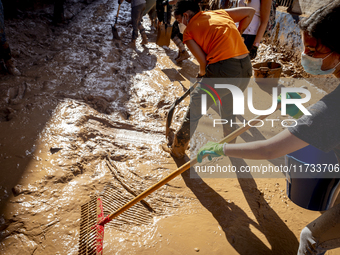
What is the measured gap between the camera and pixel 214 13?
232cm

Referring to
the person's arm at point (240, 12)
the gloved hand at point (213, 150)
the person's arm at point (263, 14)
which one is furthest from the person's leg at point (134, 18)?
the gloved hand at point (213, 150)

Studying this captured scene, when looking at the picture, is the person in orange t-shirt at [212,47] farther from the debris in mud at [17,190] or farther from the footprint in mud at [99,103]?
the debris in mud at [17,190]

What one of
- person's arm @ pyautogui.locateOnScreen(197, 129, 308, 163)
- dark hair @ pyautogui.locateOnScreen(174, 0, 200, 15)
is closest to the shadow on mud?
person's arm @ pyautogui.locateOnScreen(197, 129, 308, 163)

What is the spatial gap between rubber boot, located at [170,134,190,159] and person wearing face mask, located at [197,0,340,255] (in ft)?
3.91

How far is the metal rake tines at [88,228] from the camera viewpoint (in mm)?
1692

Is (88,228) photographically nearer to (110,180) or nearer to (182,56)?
(110,180)

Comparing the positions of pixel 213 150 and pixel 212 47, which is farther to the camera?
pixel 212 47

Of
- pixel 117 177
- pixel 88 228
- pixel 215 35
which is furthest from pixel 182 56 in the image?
pixel 88 228

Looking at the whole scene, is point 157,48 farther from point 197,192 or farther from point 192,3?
point 197,192

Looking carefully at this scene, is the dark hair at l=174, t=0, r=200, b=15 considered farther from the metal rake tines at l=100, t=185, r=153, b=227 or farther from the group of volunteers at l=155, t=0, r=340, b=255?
the metal rake tines at l=100, t=185, r=153, b=227

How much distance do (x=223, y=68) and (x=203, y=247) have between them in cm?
168

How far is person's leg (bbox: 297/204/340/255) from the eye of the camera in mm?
1187

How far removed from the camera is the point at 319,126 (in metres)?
1.03

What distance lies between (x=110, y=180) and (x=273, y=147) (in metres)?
1.67
